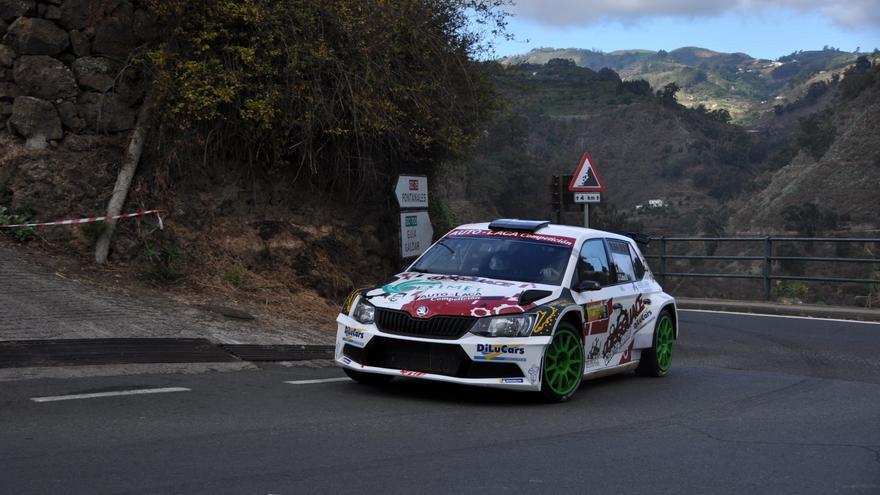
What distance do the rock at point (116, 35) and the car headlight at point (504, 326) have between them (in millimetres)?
9328

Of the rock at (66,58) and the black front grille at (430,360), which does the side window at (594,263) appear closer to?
the black front grille at (430,360)

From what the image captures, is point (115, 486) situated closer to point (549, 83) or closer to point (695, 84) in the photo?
point (549, 83)

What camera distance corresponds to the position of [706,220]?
62.4 metres

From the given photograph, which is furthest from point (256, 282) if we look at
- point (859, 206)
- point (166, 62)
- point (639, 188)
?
point (639, 188)

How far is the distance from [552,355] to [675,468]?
253 centimetres

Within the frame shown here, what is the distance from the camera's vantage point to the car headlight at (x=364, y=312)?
31.5 feet

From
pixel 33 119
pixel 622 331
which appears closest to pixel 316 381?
pixel 622 331

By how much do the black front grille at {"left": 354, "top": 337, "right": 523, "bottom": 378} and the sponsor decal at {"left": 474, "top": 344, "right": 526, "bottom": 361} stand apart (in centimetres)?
6

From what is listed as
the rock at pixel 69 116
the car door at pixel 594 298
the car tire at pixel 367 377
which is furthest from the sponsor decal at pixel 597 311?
the rock at pixel 69 116

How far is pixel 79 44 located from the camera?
15.9 metres

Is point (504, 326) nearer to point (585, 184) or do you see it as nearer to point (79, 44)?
point (79, 44)

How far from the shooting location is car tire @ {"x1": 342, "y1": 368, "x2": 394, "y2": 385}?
32.4ft

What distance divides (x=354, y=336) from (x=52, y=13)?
8.84 m

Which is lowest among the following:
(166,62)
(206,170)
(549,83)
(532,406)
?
(532,406)
